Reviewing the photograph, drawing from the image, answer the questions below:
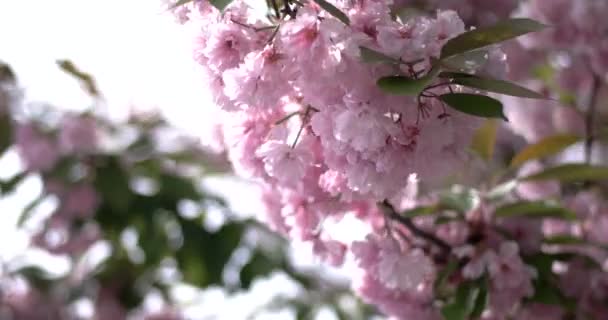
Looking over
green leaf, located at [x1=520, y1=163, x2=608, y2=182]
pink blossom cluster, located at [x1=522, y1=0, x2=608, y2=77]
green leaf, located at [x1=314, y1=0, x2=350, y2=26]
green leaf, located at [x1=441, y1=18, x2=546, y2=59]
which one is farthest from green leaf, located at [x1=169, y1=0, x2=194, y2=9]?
pink blossom cluster, located at [x1=522, y1=0, x2=608, y2=77]

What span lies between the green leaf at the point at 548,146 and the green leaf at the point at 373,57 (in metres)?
0.53

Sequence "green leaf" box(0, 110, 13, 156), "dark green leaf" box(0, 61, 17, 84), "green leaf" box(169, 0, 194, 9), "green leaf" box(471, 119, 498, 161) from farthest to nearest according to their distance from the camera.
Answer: "green leaf" box(0, 110, 13, 156) < "dark green leaf" box(0, 61, 17, 84) < "green leaf" box(471, 119, 498, 161) < "green leaf" box(169, 0, 194, 9)

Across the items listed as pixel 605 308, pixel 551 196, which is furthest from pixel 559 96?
pixel 605 308

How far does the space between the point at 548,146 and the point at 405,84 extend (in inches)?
21.4

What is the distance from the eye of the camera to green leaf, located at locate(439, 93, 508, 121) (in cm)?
61

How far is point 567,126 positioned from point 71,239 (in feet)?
4.02

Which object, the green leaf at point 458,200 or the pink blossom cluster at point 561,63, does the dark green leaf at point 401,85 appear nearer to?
the green leaf at point 458,200

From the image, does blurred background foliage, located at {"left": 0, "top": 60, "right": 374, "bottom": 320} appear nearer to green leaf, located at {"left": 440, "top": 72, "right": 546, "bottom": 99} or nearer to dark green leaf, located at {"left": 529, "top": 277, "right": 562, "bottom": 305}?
dark green leaf, located at {"left": 529, "top": 277, "right": 562, "bottom": 305}

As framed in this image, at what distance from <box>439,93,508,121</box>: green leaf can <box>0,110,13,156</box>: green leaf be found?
122 cm

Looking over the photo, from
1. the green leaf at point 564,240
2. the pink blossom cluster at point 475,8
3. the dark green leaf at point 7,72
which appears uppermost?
the dark green leaf at point 7,72

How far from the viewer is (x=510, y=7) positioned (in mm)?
1170

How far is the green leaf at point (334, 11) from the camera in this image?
59cm

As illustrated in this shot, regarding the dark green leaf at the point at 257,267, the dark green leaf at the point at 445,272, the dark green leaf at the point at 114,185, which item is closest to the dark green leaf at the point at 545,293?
the dark green leaf at the point at 445,272

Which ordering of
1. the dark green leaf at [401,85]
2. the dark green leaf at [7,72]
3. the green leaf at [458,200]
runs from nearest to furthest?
the dark green leaf at [401,85] → the green leaf at [458,200] → the dark green leaf at [7,72]
